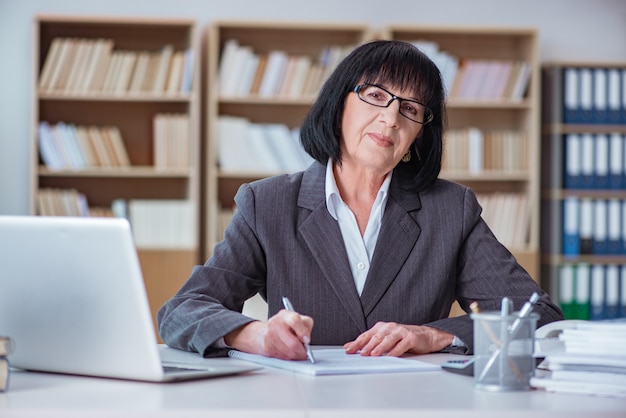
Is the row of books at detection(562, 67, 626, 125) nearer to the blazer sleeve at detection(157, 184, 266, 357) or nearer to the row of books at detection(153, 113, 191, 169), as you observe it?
the row of books at detection(153, 113, 191, 169)

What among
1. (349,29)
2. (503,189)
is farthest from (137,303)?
(503,189)

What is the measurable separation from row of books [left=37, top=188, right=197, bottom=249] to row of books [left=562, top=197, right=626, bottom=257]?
2.05 meters

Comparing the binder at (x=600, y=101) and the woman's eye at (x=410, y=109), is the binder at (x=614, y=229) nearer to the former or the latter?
the binder at (x=600, y=101)

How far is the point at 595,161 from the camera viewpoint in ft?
17.0

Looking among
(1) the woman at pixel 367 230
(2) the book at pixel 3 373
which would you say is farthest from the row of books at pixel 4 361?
(1) the woman at pixel 367 230

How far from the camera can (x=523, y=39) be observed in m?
5.33

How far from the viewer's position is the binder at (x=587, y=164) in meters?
5.16

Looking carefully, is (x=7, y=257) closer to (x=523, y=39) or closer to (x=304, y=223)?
(x=304, y=223)

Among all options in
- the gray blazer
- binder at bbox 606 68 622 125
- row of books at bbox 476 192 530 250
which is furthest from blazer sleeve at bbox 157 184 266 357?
binder at bbox 606 68 622 125

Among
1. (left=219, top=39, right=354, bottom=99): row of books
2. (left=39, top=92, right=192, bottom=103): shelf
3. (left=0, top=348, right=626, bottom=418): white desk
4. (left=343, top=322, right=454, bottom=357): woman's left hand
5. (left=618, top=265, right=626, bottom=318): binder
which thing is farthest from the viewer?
(left=618, top=265, right=626, bottom=318): binder

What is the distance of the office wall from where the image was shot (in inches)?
205

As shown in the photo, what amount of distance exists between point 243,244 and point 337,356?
1.53 ft

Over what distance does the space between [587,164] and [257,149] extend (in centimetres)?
181

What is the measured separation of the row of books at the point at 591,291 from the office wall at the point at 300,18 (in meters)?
1.25
